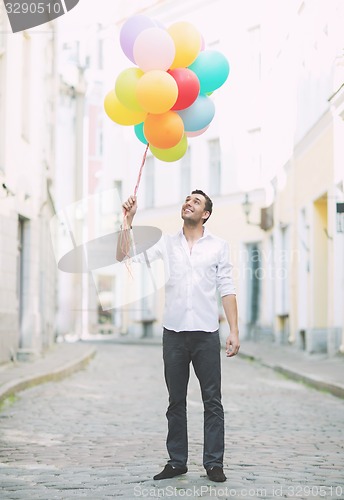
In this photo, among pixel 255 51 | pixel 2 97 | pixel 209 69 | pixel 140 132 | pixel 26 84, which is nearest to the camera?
pixel 209 69

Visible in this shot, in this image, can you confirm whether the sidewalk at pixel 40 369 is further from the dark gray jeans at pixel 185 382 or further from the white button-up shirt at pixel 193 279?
the white button-up shirt at pixel 193 279

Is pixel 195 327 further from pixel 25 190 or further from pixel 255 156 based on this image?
pixel 255 156

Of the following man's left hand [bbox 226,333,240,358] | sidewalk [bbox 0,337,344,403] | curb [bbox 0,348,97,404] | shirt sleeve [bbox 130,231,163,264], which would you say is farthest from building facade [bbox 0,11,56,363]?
man's left hand [bbox 226,333,240,358]

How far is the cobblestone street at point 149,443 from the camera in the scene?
5527 millimetres

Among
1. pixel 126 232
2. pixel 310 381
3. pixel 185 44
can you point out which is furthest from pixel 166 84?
pixel 310 381

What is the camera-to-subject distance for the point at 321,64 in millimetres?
18531

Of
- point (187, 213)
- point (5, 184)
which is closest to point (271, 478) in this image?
point (187, 213)

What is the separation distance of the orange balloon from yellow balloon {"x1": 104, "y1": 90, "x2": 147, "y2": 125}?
0.19m

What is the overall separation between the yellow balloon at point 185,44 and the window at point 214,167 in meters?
22.0

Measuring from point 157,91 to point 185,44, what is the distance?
0.52 metres

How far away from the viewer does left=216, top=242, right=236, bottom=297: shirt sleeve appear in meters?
5.88

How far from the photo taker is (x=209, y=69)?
21.6ft

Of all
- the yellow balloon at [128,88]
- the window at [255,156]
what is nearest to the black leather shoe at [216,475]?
the yellow balloon at [128,88]

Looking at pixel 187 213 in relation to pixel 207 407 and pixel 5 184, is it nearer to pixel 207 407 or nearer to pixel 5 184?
pixel 207 407
